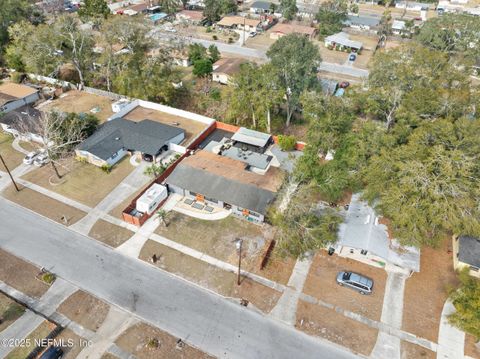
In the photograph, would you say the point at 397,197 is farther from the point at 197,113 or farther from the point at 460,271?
the point at 197,113

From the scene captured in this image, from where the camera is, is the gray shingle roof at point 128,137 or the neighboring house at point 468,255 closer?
the neighboring house at point 468,255

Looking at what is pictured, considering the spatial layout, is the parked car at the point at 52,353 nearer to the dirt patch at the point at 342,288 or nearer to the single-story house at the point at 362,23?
the dirt patch at the point at 342,288

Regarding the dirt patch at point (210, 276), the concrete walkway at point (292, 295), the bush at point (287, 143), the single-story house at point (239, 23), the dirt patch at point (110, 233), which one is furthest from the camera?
the single-story house at point (239, 23)

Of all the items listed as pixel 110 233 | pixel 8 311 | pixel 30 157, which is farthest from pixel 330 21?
pixel 8 311

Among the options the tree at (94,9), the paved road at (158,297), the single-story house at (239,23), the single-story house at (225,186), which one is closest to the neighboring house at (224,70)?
the single-story house at (225,186)

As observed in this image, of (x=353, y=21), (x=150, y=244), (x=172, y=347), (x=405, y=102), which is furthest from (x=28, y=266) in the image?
(x=353, y=21)

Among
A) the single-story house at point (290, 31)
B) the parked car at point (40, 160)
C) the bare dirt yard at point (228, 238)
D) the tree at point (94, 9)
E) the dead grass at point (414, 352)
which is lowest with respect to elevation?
the dead grass at point (414, 352)

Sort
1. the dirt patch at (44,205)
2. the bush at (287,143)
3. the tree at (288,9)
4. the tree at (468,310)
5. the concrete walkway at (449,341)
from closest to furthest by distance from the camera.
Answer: the tree at (468,310) < the concrete walkway at (449,341) < the dirt patch at (44,205) < the bush at (287,143) < the tree at (288,9)

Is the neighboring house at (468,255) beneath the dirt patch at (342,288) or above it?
above
